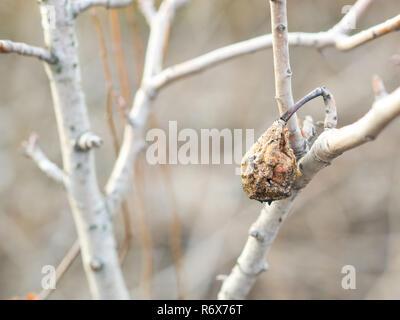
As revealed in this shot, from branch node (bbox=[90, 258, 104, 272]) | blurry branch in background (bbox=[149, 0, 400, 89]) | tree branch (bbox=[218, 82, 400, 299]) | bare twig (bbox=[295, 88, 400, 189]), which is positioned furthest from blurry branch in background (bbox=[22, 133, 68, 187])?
bare twig (bbox=[295, 88, 400, 189])

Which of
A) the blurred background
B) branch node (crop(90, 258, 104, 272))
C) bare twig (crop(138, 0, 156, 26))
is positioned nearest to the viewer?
branch node (crop(90, 258, 104, 272))

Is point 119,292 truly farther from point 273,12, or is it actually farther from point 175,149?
point 175,149

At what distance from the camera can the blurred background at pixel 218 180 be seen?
239cm

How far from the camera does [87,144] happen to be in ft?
2.89

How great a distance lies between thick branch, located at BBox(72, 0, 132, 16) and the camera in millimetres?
861

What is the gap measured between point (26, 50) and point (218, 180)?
1.87 meters

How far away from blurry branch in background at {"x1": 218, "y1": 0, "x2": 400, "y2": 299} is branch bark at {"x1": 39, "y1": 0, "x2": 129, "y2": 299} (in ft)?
0.95

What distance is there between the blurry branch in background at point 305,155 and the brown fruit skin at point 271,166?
4 centimetres

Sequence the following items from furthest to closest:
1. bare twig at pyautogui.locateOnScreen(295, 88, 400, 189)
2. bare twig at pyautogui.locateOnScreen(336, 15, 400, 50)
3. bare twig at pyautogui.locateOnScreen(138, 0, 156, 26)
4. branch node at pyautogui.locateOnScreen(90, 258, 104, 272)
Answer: bare twig at pyautogui.locateOnScreen(138, 0, 156, 26) < branch node at pyautogui.locateOnScreen(90, 258, 104, 272) < bare twig at pyautogui.locateOnScreen(336, 15, 400, 50) < bare twig at pyautogui.locateOnScreen(295, 88, 400, 189)

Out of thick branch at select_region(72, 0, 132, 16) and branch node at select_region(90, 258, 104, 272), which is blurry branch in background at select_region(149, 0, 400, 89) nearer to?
thick branch at select_region(72, 0, 132, 16)

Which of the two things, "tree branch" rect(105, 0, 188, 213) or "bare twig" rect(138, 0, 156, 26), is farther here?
"bare twig" rect(138, 0, 156, 26)

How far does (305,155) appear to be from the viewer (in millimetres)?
611

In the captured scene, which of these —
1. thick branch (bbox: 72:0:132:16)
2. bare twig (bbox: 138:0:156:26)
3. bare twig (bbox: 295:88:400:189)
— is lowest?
bare twig (bbox: 295:88:400:189)

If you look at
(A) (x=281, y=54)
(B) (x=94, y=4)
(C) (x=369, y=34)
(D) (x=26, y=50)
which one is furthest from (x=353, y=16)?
(D) (x=26, y=50)
